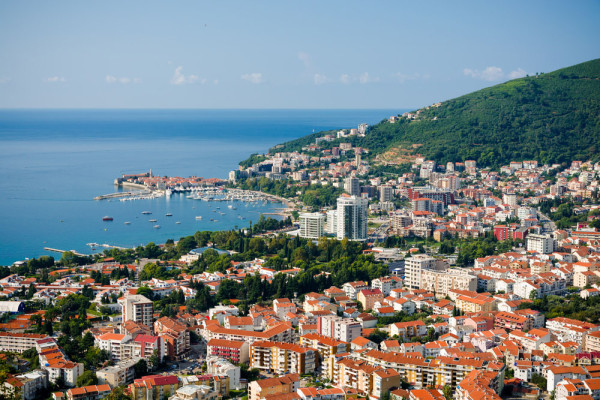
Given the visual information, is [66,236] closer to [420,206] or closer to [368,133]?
[420,206]

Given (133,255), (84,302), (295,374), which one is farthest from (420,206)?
(295,374)

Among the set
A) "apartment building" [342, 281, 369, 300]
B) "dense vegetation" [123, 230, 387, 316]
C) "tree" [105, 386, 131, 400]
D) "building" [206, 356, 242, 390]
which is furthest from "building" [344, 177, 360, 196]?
"tree" [105, 386, 131, 400]

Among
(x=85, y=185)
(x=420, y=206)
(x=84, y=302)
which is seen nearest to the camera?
(x=84, y=302)

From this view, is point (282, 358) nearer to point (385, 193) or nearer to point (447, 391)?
point (447, 391)

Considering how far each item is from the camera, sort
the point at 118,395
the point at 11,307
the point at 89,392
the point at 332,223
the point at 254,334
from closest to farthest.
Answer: the point at 118,395 < the point at 89,392 < the point at 254,334 < the point at 11,307 < the point at 332,223

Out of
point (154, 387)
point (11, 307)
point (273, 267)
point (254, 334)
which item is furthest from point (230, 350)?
point (273, 267)

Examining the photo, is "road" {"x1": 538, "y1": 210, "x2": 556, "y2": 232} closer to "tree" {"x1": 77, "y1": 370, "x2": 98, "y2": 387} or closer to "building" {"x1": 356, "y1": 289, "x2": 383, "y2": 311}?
"building" {"x1": 356, "y1": 289, "x2": 383, "y2": 311}
